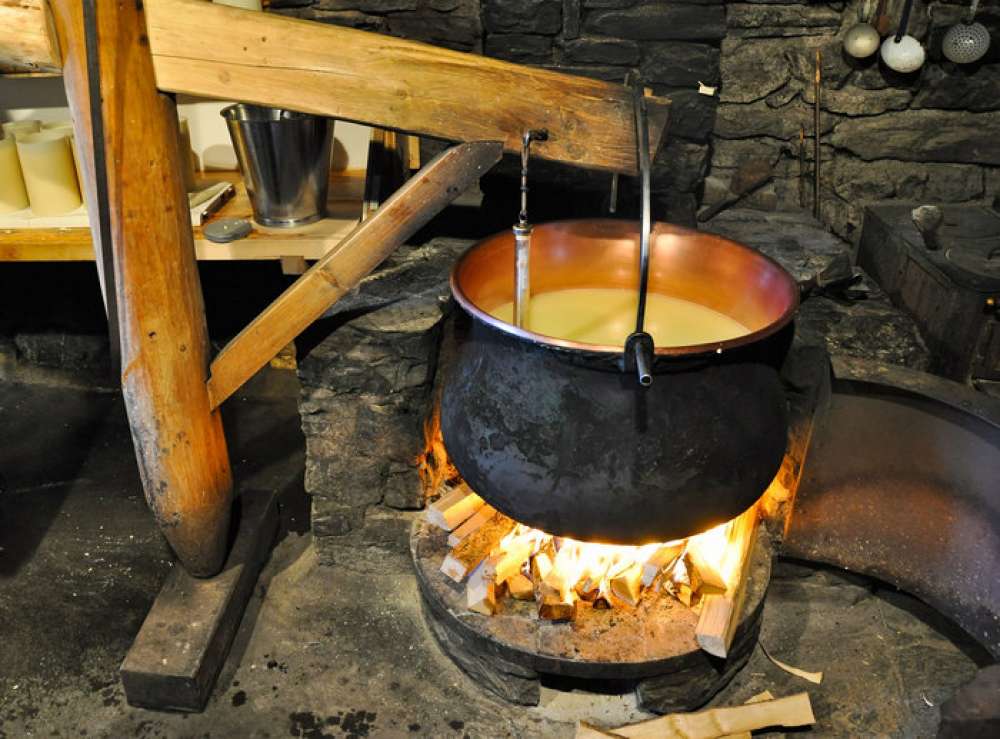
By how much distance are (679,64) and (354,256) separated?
1283 millimetres

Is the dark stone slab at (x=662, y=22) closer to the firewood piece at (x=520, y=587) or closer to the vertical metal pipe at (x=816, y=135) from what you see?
the vertical metal pipe at (x=816, y=135)

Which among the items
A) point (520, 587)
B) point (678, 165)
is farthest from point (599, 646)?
point (678, 165)

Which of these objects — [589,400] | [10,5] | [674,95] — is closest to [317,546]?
[589,400]

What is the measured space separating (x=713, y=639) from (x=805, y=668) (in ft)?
1.56

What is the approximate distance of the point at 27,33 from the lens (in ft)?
5.80

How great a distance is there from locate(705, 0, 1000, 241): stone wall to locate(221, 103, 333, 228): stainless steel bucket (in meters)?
1.52

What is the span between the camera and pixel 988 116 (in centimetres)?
307

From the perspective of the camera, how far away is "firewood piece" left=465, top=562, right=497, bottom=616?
2.10 meters

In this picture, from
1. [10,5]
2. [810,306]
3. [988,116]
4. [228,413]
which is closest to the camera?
[10,5]

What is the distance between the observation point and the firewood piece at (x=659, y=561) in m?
2.11

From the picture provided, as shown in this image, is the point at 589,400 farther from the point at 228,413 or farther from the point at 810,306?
the point at 228,413

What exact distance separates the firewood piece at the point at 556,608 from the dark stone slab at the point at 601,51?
1.62 m

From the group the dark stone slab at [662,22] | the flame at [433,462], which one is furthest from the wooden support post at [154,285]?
the dark stone slab at [662,22]

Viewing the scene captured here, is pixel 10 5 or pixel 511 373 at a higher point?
pixel 10 5
